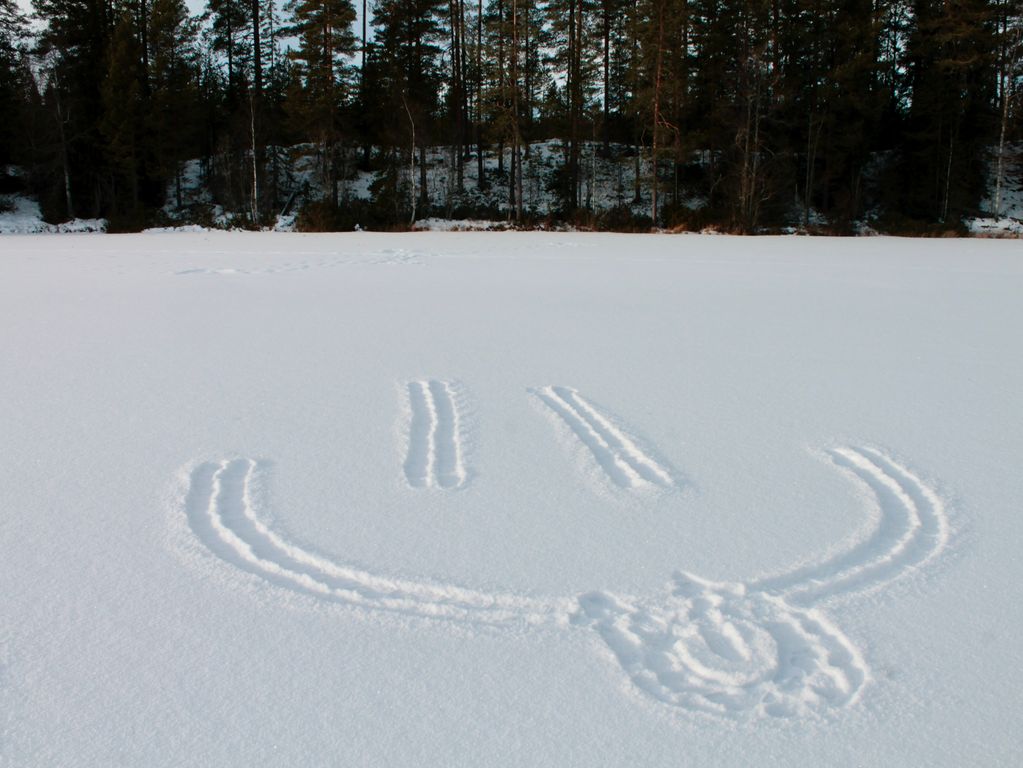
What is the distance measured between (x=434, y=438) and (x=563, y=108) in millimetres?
23631

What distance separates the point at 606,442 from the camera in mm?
2932

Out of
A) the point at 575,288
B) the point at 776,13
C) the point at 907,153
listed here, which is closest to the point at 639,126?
the point at 776,13

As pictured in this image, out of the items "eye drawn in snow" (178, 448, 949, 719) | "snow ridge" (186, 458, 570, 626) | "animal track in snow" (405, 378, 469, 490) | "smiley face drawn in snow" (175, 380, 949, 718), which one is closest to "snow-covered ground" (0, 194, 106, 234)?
"animal track in snow" (405, 378, 469, 490)

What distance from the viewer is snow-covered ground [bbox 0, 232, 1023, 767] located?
1399 mm

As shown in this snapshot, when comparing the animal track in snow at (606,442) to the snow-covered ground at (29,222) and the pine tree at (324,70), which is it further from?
the snow-covered ground at (29,222)

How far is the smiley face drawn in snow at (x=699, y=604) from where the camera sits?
1515 millimetres

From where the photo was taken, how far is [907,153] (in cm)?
2361

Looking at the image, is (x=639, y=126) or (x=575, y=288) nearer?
(x=575, y=288)

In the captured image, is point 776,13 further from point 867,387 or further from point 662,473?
point 662,473

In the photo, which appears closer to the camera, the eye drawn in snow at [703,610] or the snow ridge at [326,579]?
the eye drawn in snow at [703,610]

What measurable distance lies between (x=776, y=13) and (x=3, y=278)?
20.4 m

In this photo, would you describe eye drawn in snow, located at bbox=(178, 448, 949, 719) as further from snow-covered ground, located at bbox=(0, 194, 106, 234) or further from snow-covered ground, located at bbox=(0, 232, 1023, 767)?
snow-covered ground, located at bbox=(0, 194, 106, 234)

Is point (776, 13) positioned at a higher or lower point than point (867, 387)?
higher

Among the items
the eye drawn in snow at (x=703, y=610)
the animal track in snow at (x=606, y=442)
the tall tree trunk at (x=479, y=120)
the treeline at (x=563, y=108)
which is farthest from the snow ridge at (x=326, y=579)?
the tall tree trunk at (x=479, y=120)
